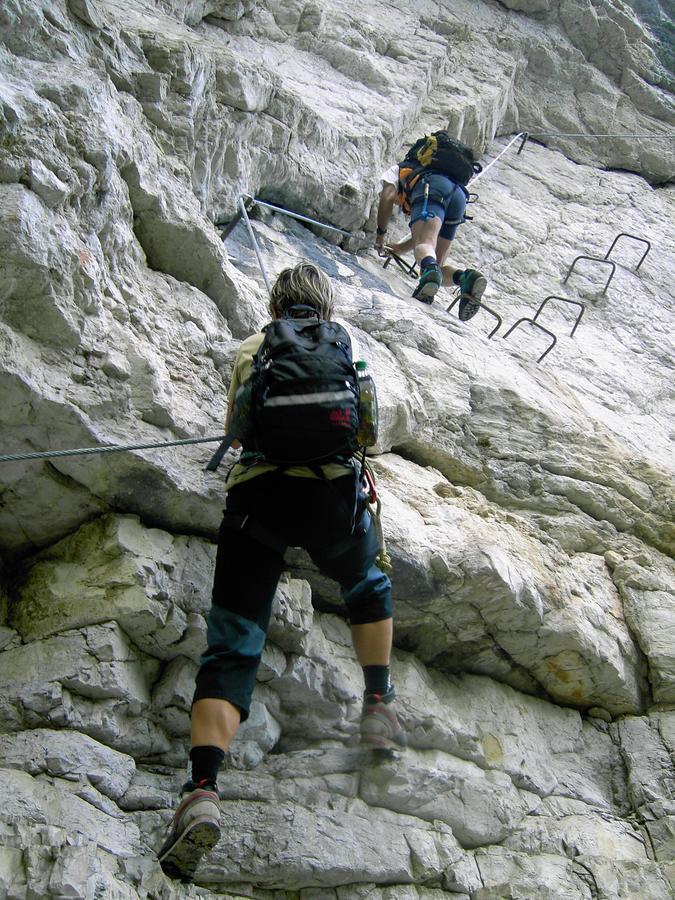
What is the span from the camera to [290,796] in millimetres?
3359

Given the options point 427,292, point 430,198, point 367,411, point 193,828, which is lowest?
point 193,828

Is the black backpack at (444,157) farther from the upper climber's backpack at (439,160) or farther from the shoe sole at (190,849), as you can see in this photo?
the shoe sole at (190,849)

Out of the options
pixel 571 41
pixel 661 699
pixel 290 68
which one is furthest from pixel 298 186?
pixel 571 41

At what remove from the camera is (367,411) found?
3232 millimetres

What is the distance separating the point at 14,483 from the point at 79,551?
0.35 meters

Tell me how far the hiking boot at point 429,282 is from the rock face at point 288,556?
10cm

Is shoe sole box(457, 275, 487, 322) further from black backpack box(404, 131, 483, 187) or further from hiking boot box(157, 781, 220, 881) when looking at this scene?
hiking boot box(157, 781, 220, 881)

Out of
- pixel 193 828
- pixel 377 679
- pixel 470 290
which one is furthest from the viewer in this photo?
pixel 470 290

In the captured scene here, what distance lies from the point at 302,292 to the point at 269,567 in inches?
43.9

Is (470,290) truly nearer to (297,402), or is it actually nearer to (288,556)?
(288,556)

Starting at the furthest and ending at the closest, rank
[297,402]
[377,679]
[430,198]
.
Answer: [430,198]
[377,679]
[297,402]

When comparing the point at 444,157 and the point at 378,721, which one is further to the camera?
the point at 444,157

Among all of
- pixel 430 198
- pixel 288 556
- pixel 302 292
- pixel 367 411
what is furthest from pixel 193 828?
pixel 430 198

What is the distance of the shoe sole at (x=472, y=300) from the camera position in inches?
239
